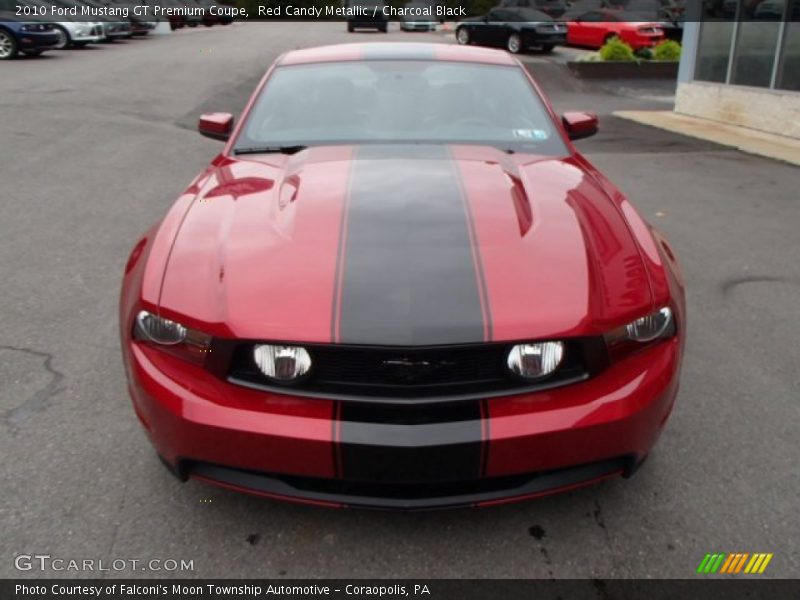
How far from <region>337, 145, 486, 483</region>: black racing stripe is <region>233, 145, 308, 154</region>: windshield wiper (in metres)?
0.98

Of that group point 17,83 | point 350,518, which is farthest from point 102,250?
point 17,83

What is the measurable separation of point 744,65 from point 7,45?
16.6 meters

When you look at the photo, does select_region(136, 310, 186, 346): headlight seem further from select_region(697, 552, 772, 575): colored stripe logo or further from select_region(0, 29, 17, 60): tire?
select_region(0, 29, 17, 60): tire

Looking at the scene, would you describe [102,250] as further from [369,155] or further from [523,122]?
[523,122]

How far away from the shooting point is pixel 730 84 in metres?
11.5

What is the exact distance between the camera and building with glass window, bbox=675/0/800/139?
10.3 metres

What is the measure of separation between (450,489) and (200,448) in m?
0.74

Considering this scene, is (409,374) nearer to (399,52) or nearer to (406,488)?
(406,488)

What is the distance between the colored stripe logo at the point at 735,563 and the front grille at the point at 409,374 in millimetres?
753

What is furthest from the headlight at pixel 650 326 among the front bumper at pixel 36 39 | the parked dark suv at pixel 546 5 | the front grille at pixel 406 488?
the parked dark suv at pixel 546 5

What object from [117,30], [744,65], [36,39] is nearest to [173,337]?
[744,65]

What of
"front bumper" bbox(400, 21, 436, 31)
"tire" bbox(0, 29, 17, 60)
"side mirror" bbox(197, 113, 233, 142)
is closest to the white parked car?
"tire" bbox(0, 29, 17, 60)

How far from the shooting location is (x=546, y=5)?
2853 centimetres
